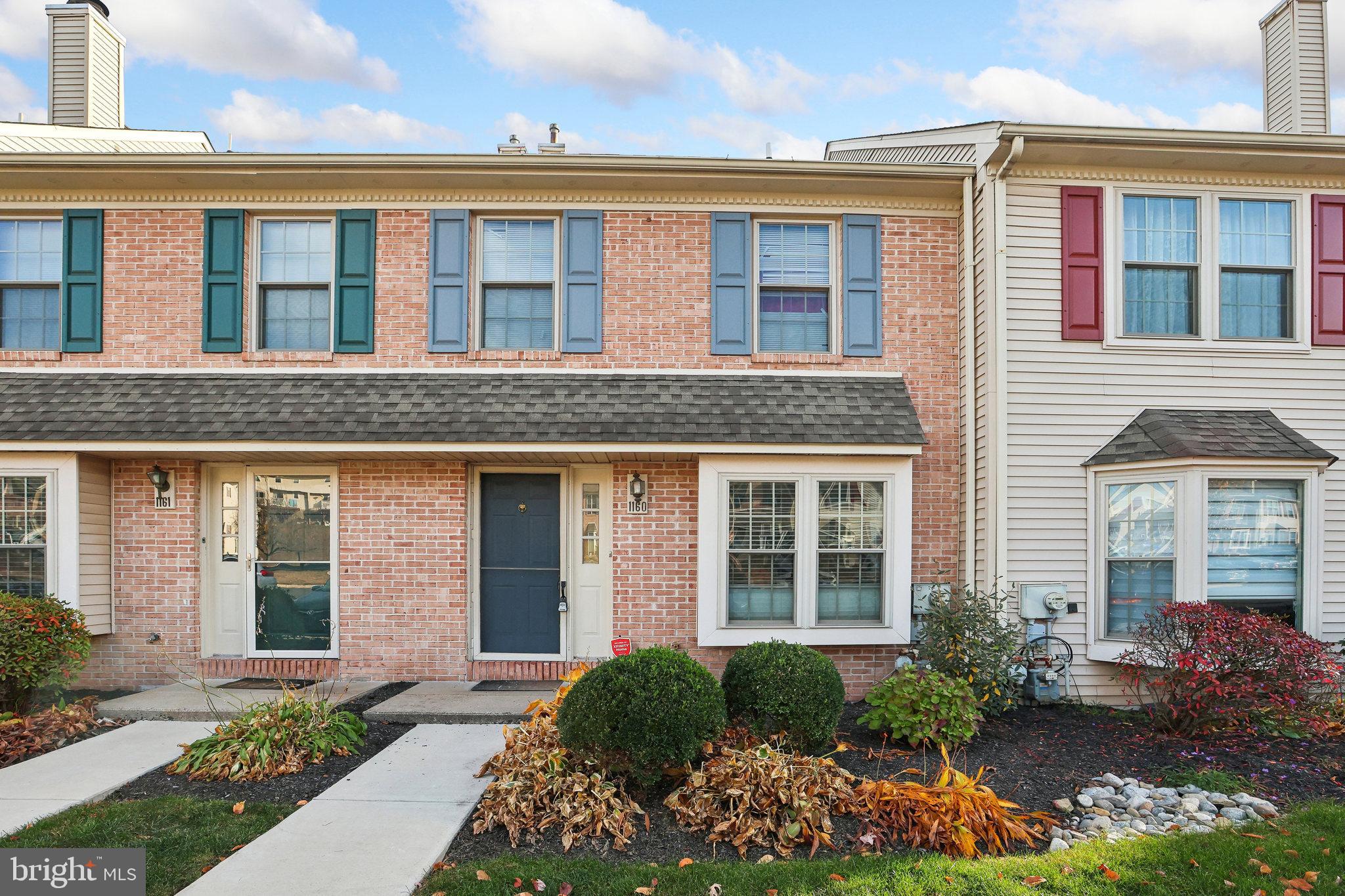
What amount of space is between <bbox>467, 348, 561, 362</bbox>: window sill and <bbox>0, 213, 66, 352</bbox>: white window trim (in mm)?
4019

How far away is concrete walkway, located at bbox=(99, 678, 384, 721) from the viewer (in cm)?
621

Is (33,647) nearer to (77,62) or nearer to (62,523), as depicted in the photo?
(62,523)

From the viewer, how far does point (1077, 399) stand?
7047 millimetres

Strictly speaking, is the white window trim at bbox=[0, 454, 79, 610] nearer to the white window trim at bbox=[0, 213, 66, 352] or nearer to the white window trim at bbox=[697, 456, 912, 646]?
the white window trim at bbox=[0, 213, 66, 352]

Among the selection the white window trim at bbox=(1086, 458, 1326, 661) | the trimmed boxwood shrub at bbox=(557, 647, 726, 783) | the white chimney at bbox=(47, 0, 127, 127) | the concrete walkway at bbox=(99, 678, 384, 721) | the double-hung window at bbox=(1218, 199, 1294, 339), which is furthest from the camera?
the white chimney at bbox=(47, 0, 127, 127)

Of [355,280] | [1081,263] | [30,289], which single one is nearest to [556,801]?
[355,280]

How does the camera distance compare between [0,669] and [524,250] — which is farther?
[524,250]

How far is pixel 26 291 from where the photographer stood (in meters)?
7.46

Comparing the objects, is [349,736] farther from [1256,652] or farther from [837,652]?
[1256,652]

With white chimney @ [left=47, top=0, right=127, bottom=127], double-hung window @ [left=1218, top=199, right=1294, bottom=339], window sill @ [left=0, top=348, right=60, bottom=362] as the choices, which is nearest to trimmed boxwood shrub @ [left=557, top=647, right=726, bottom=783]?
double-hung window @ [left=1218, top=199, right=1294, bottom=339]

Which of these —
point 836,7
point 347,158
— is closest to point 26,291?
point 347,158

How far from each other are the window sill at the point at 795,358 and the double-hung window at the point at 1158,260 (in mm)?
2697

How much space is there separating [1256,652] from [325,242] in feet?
28.3

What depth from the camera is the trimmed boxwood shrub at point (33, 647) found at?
18.7 ft
